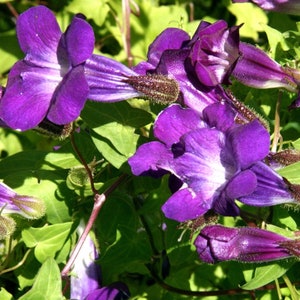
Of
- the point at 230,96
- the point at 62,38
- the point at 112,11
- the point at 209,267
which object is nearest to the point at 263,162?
the point at 230,96

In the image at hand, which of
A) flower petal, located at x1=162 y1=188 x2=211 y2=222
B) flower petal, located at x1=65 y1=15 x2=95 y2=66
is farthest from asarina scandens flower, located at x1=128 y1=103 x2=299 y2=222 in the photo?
flower petal, located at x1=65 y1=15 x2=95 y2=66

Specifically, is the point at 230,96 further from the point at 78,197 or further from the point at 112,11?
the point at 112,11

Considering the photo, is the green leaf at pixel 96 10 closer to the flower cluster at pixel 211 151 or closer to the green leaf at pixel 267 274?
the flower cluster at pixel 211 151

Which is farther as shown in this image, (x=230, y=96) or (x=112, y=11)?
(x=112, y=11)

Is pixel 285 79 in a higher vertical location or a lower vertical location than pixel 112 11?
higher

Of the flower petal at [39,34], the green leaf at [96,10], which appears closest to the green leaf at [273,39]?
the flower petal at [39,34]

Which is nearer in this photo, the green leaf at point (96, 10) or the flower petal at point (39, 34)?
the flower petal at point (39, 34)
